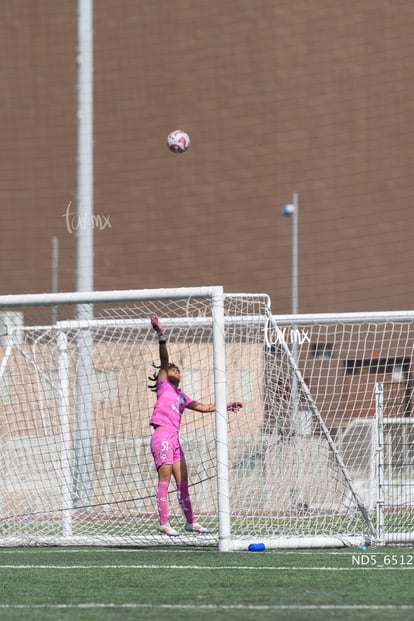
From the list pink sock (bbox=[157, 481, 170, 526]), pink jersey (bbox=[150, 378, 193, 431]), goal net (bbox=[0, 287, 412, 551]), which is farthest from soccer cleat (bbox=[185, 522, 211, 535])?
pink jersey (bbox=[150, 378, 193, 431])

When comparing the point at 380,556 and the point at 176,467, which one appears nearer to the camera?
the point at 380,556

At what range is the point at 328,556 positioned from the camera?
827cm

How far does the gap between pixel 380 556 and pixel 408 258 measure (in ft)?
62.9

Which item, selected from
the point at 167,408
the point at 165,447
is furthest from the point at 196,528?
the point at 167,408

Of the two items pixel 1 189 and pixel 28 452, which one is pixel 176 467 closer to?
pixel 28 452

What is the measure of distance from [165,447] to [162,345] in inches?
34.1

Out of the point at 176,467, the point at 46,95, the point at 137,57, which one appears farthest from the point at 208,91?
the point at 176,467

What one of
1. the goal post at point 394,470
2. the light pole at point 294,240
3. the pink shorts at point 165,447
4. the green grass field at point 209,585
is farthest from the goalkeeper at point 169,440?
the light pole at point 294,240

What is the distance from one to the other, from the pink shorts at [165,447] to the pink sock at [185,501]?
8.1 inches

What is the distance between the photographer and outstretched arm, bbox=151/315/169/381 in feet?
29.5

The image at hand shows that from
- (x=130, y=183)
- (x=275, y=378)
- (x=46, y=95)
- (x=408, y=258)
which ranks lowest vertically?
(x=275, y=378)

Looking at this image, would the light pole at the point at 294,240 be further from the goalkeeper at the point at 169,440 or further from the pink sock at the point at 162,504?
the pink sock at the point at 162,504

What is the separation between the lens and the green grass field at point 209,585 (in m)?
5.55

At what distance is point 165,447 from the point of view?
31.1 ft
